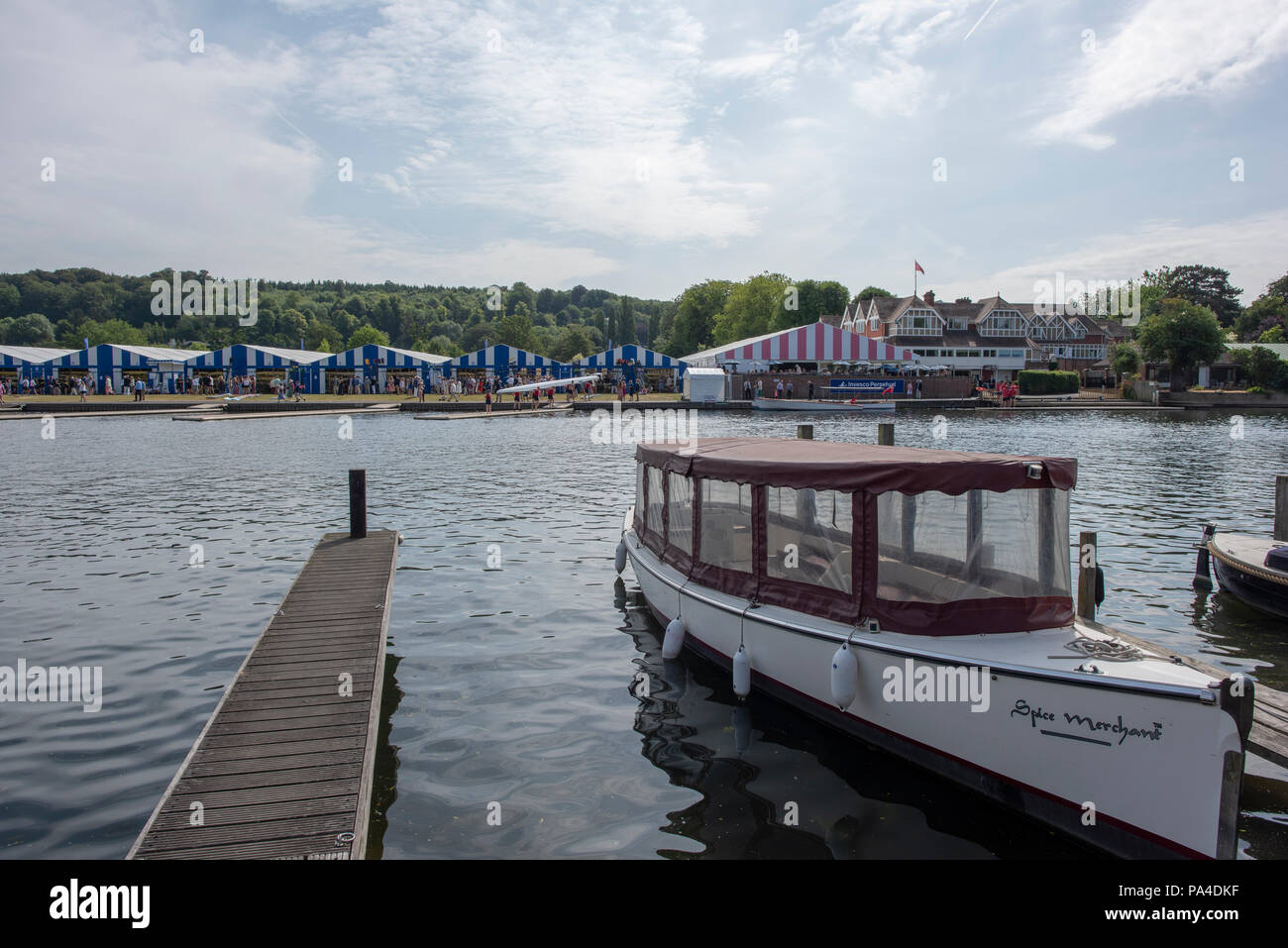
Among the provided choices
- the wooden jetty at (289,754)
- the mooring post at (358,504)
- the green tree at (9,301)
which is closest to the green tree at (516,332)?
the green tree at (9,301)

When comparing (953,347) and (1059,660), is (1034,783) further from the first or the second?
(953,347)

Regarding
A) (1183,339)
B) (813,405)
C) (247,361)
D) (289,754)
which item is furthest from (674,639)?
(1183,339)

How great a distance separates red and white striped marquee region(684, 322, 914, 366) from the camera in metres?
74.4

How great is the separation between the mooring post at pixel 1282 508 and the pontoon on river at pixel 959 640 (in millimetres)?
9315

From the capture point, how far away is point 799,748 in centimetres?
877

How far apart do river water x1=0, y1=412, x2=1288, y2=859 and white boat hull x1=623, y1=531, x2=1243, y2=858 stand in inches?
15.9

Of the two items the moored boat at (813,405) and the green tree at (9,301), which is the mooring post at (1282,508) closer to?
the moored boat at (813,405)

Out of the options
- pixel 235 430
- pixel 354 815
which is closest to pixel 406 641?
pixel 354 815

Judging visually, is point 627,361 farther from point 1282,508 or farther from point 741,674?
point 741,674

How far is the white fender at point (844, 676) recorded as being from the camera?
7988mm

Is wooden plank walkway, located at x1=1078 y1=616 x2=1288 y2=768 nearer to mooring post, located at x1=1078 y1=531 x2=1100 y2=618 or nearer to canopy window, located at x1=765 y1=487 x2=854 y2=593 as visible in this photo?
mooring post, located at x1=1078 y1=531 x2=1100 y2=618

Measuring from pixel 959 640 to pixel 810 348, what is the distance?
6887 cm
